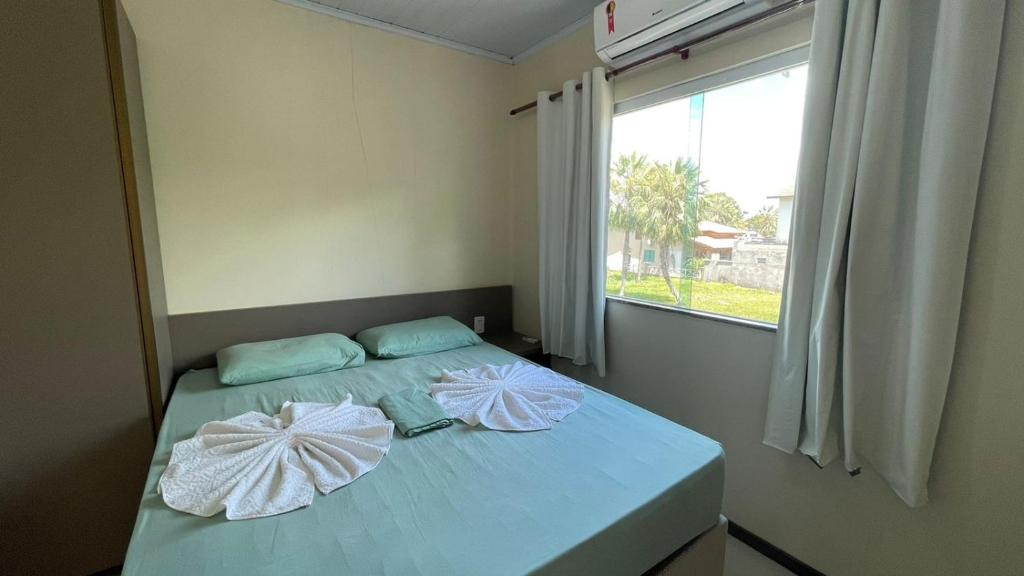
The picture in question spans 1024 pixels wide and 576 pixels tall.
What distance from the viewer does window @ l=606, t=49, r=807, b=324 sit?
1682 millimetres

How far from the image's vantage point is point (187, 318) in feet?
6.59

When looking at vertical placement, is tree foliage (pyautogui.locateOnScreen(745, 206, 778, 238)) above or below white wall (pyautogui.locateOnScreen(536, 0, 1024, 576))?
above

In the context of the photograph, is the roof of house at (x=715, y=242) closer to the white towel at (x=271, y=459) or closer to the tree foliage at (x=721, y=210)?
the tree foliage at (x=721, y=210)

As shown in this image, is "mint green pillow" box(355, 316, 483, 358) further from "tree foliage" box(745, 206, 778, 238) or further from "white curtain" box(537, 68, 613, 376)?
"tree foliage" box(745, 206, 778, 238)

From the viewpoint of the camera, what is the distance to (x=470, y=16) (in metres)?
2.31

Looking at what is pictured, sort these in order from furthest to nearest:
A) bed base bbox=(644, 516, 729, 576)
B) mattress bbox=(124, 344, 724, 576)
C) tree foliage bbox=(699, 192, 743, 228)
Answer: tree foliage bbox=(699, 192, 743, 228) → bed base bbox=(644, 516, 729, 576) → mattress bbox=(124, 344, 724, 576)

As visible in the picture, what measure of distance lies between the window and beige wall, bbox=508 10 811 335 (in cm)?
6

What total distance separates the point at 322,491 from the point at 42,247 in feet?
4.29

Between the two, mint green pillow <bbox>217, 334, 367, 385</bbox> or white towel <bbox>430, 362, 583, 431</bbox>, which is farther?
mint green pillow <bbox>217, 334, 367, 385</bbox>

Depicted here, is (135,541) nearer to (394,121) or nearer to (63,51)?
(63,51)

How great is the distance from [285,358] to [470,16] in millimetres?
2129

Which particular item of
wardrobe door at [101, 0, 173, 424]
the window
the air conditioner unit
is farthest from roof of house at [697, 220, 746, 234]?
wardrobe door at [101, 0, 173, 424]

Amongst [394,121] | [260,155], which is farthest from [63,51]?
[394,121]

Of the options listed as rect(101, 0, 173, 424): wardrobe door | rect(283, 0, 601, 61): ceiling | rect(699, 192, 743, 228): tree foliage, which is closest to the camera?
rect(101, 0, 173, 424): wardrobe door
